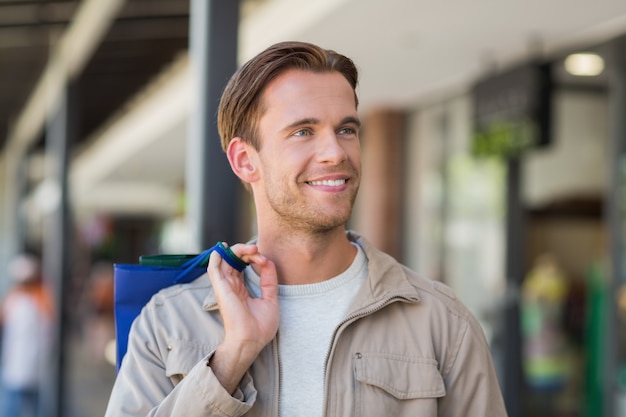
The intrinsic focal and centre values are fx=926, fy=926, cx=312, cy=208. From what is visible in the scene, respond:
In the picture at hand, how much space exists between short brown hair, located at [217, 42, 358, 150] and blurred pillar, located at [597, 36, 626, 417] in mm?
4426

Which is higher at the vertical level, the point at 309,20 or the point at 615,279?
the point at 309,20

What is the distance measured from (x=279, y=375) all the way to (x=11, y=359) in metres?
7.01

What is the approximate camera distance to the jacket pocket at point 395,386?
2.00 meters

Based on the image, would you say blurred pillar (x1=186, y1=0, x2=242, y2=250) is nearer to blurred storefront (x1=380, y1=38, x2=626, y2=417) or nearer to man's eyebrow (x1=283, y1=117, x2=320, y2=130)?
man's eyebrow (x1=283, y1=117, x2=320, y2=130)

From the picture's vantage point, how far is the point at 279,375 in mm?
2031

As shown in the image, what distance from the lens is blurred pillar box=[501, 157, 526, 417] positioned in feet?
25.1

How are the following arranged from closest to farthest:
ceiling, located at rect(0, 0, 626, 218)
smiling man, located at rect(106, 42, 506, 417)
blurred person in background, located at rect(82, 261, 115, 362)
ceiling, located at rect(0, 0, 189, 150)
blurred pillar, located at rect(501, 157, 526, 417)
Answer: smiling man, located at rect(106, 42, 506, 417)
ceiling, located at rect(0, 0, 626, 218)
blurred pillar, located at rect(501, 157, 526, 417)
ceiling, located at rect(0, 0, 189, 150)
blurred person in background, located at rect(82, 261, 115, 362)

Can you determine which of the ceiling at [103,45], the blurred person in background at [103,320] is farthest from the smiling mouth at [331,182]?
the blurred person in background at [103,320]

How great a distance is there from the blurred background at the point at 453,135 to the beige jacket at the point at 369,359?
126 cm

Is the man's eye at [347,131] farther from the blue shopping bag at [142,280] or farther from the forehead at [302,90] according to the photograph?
the blue shopping bag at [142,280]

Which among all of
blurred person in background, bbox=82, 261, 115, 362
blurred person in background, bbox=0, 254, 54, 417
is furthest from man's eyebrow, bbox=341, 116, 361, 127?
blurred person in background, bbox=82, 261, 115, 362

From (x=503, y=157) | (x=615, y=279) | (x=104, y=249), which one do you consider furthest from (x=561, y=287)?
(x=104, y=249)

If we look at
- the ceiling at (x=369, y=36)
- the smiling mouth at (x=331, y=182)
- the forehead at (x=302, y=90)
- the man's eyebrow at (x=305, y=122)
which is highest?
the ceiling at (x=369, y=36)

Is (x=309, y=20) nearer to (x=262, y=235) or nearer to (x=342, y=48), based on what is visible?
(x=342, y=48)
